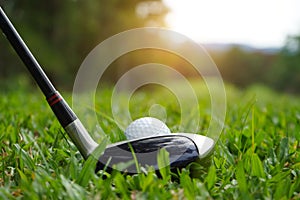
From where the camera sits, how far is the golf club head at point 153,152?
0.95 meters

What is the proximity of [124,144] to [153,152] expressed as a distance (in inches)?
3.2

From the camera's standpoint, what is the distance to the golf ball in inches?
46.1

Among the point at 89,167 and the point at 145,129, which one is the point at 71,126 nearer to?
the point at 89,167

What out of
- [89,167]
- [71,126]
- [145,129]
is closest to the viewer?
[89,167]

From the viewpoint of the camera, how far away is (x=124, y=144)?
1.00m

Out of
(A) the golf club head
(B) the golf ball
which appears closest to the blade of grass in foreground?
(A) the golf club head

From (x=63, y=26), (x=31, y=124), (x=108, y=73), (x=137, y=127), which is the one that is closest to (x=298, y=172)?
(x=137, y=127)

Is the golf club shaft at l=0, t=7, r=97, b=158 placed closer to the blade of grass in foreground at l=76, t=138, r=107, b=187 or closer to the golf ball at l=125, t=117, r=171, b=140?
the blade of grass in foreground at l=76, t=138, r=107, b=187

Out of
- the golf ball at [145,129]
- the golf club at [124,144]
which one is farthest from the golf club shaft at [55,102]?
the golf ball at [145,129]

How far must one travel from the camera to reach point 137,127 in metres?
1.20

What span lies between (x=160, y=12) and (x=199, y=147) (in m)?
15.3

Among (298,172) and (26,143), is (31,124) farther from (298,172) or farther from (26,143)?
(298,172)

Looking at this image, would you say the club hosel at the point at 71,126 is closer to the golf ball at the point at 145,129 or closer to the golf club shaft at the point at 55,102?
the golf club shaft at the point at 55,102

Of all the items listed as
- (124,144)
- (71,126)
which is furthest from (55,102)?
(124,144)
